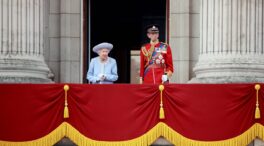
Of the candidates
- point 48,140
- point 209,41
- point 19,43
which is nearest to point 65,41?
point 19,43

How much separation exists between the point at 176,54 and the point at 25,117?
19.4 ft

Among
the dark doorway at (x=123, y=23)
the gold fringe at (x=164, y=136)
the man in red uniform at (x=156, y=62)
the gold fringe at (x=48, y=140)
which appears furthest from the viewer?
the dark doorway at (x=123, y=23)

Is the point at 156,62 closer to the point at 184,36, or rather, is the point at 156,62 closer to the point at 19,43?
the point at 19,43

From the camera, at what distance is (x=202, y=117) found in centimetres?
1733

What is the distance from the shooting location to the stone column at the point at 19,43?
19.2 meters

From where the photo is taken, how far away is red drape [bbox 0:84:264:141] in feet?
56.8

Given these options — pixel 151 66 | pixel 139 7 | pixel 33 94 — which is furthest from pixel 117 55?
pixel 33 94

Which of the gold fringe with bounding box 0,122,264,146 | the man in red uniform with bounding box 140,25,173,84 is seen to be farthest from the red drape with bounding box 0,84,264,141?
the man in red uniform with bounding box 140,25,173,84

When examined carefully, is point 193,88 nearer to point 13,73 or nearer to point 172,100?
point 172,100

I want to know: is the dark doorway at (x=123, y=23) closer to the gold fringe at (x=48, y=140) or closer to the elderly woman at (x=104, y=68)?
the elderly woman at (x=104, y=68)

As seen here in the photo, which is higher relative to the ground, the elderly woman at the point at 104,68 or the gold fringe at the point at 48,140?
the elderly woman at the point at 104,68

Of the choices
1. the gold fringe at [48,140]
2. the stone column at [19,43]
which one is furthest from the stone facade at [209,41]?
the gold fringe at [48,140]

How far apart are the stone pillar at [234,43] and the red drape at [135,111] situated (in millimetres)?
1721

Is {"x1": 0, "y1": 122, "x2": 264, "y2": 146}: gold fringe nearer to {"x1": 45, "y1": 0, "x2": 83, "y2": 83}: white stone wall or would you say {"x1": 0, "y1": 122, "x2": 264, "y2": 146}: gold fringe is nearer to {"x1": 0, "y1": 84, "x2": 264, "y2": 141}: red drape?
{"x1": 0, "y1": 84, "x2": 264, "y2": 141}: red drape
